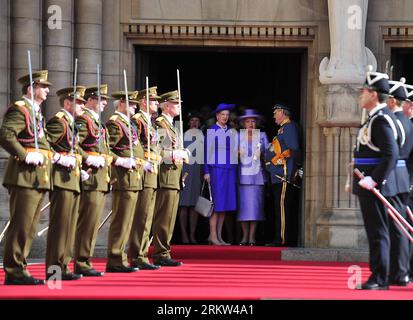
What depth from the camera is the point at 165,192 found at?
16.3 m

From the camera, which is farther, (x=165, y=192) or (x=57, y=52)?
(x=57, y=52)

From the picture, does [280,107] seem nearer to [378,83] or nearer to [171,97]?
[171,97]

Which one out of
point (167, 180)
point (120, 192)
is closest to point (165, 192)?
→ point (167, 180)

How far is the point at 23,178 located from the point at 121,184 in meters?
1.97

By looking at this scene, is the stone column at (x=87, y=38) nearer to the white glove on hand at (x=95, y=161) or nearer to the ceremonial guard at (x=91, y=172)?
the ceremonial guard at (x=91, y=172)

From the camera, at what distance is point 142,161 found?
1529 cm

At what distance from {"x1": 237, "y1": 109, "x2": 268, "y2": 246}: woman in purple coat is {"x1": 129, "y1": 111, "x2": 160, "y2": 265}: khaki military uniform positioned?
3.38 metres

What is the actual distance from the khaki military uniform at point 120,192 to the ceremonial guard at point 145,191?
466mm

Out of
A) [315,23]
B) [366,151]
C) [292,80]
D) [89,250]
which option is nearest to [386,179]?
[366,151]

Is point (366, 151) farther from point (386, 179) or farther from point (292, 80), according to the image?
point (292, 80)

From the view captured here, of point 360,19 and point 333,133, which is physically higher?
point 360,19

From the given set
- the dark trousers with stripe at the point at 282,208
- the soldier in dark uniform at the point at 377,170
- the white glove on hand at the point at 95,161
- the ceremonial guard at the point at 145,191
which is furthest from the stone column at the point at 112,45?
the soldier in dark uniform at the point at 377,170

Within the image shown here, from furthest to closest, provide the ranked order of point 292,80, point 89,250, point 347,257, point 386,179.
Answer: point 292,80
point 347,257
point 89,250
point 386,179

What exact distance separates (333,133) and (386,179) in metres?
5.87
